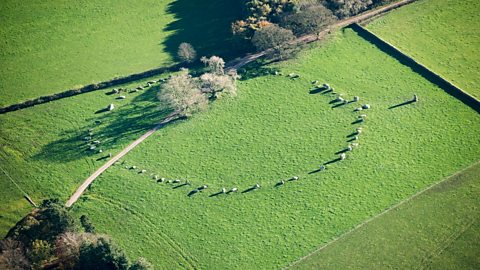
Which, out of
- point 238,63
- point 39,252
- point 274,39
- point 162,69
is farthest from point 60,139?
point 274,39

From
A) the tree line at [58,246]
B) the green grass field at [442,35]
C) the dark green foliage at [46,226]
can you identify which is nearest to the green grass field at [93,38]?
the dark green foliage at [46,226]

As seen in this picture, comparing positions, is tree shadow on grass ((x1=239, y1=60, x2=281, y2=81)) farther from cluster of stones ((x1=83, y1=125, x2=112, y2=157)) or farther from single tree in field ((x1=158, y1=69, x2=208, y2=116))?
cluster of stones ((x1=83, y1=125, x2=112, y2=157))

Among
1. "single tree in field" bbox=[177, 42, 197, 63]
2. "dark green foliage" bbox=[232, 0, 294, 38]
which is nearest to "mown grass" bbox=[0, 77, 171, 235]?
"single tree in field" bbox=[177, 42, 197, 63]

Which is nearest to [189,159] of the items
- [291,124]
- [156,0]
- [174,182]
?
[174,182]

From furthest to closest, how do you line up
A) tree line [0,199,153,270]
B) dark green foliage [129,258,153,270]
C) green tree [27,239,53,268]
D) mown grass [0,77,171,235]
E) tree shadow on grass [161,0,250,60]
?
tree shadow on grass [161,0,250,60], mown grass [0,77,171,235], green tree [27,239,53,268], tree line [0,199,153,270], dark green foliage [129,258,153,270]

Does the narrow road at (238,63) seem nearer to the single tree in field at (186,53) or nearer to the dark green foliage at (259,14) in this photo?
the dark green foliage at (259,14)

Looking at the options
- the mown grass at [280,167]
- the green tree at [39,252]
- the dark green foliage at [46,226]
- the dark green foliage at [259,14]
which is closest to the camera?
the green tree at [39,252]
